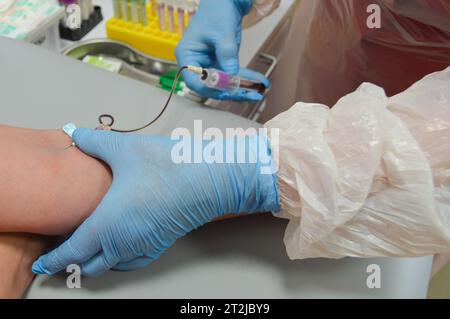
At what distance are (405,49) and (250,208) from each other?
17.2 inches

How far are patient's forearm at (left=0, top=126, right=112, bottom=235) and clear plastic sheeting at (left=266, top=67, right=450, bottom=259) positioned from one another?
0.99ft

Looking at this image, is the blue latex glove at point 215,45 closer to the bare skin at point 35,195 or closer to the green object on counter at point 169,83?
the green object on counter at point 169,83

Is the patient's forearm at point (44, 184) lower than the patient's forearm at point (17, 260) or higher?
higher

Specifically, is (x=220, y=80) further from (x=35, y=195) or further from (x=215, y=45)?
(x=35, y=195)

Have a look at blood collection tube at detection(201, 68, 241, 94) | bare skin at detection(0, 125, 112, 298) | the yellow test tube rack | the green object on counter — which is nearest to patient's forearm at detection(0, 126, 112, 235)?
bare skin at detection(0, 125, 112, 298)

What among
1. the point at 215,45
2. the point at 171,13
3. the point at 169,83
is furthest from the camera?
the point at 171,13

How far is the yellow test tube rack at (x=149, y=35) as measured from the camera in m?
1.33

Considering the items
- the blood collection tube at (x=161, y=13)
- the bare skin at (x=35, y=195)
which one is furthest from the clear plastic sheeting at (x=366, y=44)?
the bare skin at (x=35, y=195)

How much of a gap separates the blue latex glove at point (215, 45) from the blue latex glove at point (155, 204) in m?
0.32

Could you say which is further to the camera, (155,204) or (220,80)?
(220,80)

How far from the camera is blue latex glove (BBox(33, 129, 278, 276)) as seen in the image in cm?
67

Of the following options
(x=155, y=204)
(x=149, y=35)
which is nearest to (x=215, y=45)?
(x=149, y=35)

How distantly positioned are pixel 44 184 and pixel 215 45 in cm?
51

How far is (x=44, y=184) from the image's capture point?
0.71 m
